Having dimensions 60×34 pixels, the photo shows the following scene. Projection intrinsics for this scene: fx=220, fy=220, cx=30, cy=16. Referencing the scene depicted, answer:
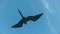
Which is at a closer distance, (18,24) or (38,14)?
(38,14)

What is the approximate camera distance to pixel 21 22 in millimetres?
44156

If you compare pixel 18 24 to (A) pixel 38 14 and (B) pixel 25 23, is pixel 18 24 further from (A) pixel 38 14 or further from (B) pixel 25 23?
(A) pixel 38 14

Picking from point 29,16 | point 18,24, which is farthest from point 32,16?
point 18,24

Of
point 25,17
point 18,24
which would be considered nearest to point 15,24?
point 18,24

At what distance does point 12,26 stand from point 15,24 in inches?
59.1

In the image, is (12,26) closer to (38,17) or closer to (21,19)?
(21,19)

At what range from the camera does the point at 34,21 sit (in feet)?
143

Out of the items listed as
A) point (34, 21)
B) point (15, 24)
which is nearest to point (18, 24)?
point (15, 24)

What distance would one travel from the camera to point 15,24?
44531 mm

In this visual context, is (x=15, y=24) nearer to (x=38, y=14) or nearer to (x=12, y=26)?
(x=12, y=26)

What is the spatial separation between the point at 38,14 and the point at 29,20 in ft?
8.84

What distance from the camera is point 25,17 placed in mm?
42156

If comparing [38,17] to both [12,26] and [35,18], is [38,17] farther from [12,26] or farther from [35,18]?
[12,26]

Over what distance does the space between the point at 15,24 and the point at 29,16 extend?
364 cm
